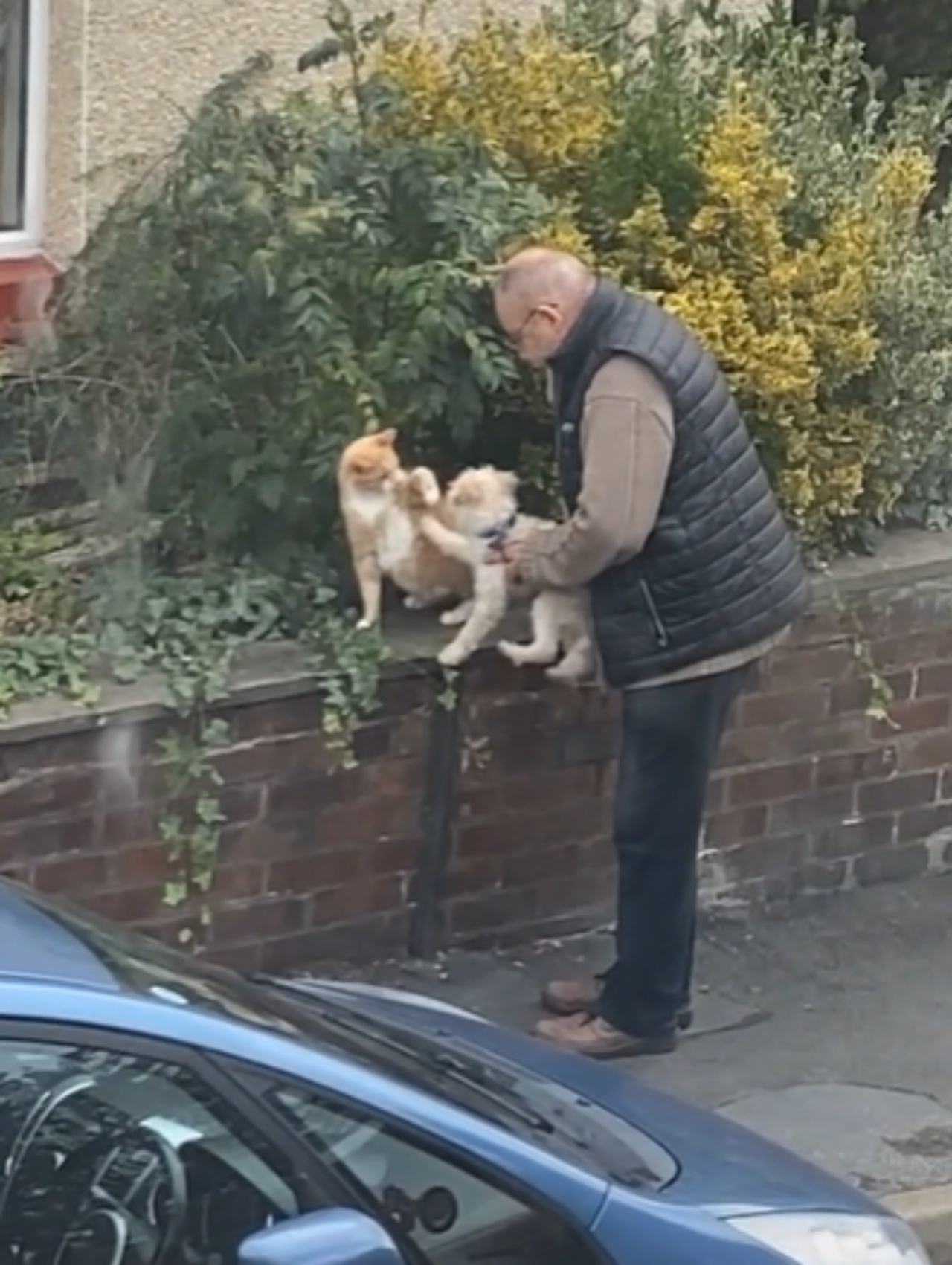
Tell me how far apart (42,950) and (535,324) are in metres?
2.70

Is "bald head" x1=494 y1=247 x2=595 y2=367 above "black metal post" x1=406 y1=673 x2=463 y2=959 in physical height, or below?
above

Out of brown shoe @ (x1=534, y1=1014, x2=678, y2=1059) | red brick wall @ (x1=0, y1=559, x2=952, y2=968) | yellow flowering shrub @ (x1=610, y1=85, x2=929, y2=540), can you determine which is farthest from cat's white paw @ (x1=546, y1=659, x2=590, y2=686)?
Result: yellow flowering shrub @ (x1=610, y1=85, x2=929, y2=540)

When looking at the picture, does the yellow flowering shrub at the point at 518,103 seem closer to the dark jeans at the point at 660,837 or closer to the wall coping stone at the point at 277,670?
the wall coping stone at the point at 277,670

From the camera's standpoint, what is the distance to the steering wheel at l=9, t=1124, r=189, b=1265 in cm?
318

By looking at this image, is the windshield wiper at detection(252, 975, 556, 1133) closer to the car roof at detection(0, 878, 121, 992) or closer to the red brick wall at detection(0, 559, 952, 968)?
the car roof at detection(0, 878, 121, 992)

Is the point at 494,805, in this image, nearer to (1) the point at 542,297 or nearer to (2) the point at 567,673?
(2) the point at 567,673

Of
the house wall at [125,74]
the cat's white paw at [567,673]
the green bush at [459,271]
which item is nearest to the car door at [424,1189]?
the cat's white paw at [567,673]

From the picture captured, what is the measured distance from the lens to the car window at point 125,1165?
3.14 m

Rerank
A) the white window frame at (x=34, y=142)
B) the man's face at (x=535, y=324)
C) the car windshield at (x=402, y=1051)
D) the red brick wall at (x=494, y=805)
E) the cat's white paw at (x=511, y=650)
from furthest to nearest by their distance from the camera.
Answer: the white window frame at (x=34, y=142)
the cat's white paw at (x=511, y=650)
the red brick wall at (x=494, y=805)
the man's face at (x=535, y=324)
the car windshield at (x=402, y=1051)

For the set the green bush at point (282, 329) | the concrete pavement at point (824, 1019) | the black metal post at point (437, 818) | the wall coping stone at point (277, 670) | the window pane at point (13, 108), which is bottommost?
the concrete pavement at point (824, 1019)

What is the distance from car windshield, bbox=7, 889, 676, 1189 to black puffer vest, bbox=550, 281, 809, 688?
1.70m

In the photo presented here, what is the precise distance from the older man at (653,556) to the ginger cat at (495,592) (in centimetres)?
15

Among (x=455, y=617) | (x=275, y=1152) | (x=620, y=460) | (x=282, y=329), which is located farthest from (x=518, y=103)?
(x=275, y=1152)

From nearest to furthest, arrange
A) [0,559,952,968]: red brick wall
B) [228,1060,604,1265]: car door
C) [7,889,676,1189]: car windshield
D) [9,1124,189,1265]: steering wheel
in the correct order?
[9,1124,189,1265]: steering wheel < [228,1060,604,1265]: car door < [7,889,676,1189]: car windshield < [0,559,952,968]: red brick wall
